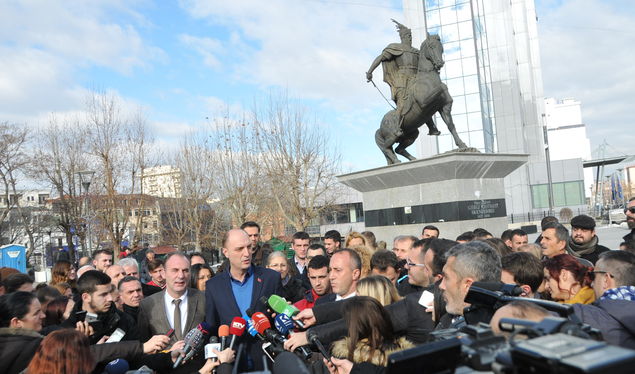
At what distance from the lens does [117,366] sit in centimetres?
378

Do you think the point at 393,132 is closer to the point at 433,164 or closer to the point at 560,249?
the point at 433,164

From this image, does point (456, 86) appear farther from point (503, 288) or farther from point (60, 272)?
point (503, 288)

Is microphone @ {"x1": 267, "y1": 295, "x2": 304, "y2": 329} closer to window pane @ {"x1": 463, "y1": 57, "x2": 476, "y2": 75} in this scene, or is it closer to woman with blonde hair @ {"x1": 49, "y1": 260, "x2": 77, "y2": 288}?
woman with blonde hair @ {"x1": 49, "y1": 260, "x2": 77, "y2": 288}

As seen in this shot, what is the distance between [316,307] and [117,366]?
4.94 feet

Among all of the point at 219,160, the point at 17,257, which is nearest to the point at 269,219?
the point at 219,160

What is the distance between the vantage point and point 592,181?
87.5m

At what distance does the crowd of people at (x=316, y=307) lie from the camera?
3199mm

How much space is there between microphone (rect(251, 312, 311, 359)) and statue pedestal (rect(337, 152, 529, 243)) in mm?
8730

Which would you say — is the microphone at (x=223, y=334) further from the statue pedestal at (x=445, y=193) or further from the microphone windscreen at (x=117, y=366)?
the statue pedestal at (x=445, y=193)

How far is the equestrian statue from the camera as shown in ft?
38.9

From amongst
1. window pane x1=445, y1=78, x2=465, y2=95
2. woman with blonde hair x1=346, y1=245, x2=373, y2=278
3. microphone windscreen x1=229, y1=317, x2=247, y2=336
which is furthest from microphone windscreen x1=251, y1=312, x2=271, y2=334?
window pane x1=445, y1=78, x2=465, y2=95

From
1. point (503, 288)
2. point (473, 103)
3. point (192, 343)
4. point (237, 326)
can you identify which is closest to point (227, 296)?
point (192, 343)

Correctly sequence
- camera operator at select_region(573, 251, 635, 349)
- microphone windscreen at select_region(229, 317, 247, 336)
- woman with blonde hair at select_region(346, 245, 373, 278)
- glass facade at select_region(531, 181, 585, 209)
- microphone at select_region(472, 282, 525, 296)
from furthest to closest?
glass facade at select_region(531, 181, 585, 209), woman with blonde hair at select_region(346, 245, 373, 278), microphone windscreen at select_region(229, 317, 247, 336), camera operator at select_region(573, 251, 635, 349), microphone at select_region(472, 282, 525, 296)

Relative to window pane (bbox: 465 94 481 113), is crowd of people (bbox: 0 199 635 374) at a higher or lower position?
lower
